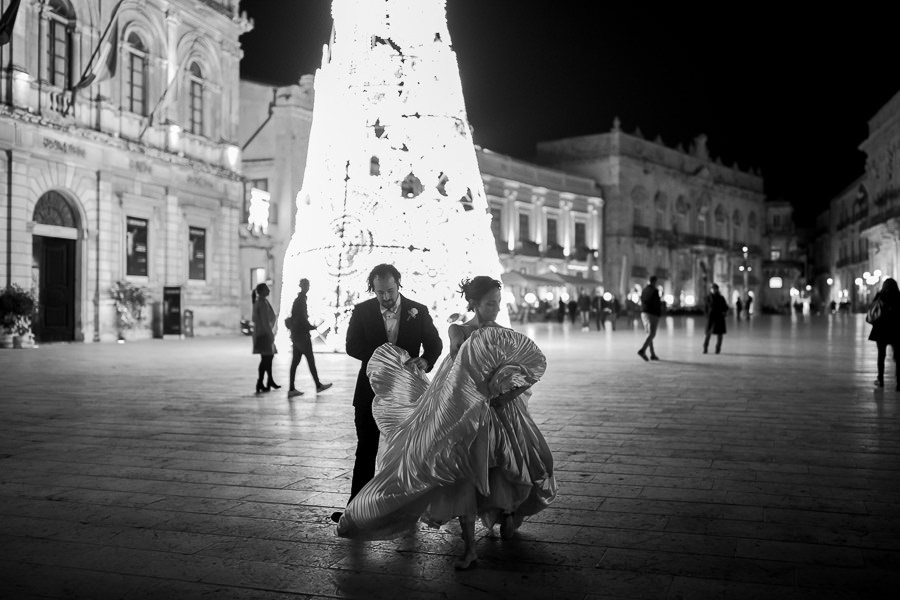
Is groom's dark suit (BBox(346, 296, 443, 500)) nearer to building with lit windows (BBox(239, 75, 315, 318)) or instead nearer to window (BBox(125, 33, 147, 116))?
window (BBox(125, 33, 147, 116))

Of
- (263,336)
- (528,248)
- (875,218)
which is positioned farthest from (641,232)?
(263,336)

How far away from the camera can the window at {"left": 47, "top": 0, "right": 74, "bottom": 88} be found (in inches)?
847

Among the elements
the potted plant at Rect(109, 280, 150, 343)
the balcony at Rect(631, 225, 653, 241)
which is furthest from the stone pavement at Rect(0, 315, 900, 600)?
the balcony at Rect(631, 225, 653, 241)

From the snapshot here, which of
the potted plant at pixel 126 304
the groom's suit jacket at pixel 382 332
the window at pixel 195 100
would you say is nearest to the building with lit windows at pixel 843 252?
the window at pixel 195 100

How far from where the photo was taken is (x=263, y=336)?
34.2 feet

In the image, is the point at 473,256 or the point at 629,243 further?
Answer: the point at 629,243

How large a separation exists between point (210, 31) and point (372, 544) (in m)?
25.9

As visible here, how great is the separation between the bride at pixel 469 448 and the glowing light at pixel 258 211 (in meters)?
27.8

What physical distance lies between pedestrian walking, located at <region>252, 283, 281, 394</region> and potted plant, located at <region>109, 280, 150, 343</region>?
13.5 meters

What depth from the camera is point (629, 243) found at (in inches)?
2301

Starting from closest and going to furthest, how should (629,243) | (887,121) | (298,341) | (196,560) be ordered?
(196,560), (298,341), (887,121), (629,243)

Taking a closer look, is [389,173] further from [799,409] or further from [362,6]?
[799,409]

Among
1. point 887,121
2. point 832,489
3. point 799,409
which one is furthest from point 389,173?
point 887,121

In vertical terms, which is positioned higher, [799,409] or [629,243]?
[629,243]
